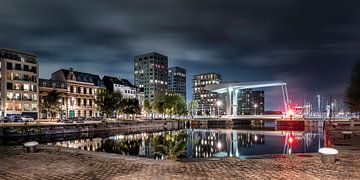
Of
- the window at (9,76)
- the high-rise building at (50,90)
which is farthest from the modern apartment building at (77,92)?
the window at (9,76)

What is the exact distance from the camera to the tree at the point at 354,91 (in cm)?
5476

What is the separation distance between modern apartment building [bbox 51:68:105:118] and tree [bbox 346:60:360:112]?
7401 centimetres

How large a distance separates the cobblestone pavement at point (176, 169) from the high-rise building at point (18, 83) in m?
73.2

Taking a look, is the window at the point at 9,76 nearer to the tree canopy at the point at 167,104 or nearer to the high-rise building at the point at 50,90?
the high-rise building at the point at 50,90

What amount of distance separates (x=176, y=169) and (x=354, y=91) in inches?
2119

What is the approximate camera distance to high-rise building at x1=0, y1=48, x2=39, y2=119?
262 ft

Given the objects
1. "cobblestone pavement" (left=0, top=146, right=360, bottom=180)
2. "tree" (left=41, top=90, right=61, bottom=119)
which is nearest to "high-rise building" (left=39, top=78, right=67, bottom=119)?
"tree" (left=41, top=90, right=61, bottom=119)

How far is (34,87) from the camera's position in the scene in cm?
8725

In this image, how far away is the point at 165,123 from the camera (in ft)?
314

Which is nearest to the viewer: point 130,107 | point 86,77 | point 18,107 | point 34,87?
point 18,107

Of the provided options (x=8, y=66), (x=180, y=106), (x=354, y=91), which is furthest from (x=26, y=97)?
(x=354, y=91)

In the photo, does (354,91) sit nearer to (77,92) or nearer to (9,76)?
(77,92)

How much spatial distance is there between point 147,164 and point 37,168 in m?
5.41

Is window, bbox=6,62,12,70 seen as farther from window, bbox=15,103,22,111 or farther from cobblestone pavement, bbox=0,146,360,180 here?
cobblestone pavement, bbox=0,146,360,180
